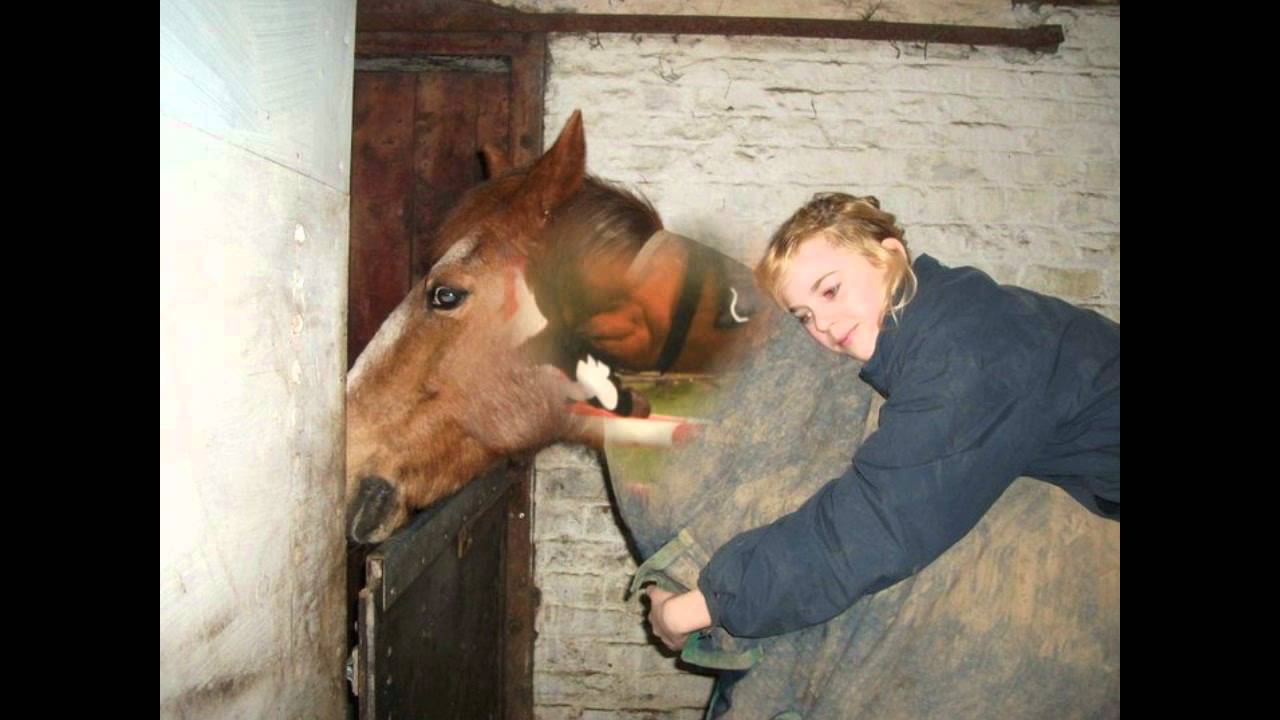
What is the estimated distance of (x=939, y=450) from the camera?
3.03 ft

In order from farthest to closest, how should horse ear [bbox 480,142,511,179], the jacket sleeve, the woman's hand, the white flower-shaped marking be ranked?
1. horse ear [bbox 480,142,511,179]
2. the white flower-shaped marking
3. the woman's hand
4. the jacket sleeve

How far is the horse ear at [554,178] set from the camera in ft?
4.90

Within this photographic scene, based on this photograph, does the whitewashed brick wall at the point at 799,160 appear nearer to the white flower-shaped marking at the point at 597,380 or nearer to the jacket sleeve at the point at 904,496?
the white flower-shaped marking at the point at 597,380

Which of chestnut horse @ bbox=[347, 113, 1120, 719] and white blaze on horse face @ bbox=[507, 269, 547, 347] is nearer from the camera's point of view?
chestnut horse @ bbox=[347, 113, 1120, 719]

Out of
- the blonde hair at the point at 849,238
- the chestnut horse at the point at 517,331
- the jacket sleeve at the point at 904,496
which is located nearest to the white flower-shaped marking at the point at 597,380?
the chestnut horse at the point at 517,331

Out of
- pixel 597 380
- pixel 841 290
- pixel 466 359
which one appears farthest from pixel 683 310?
pixel 466 359

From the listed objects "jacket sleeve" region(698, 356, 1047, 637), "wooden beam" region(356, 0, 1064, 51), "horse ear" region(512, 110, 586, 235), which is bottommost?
"jacket sleeve" region(698, 356, 1047, 637)

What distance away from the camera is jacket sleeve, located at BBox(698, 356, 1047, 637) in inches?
36.3

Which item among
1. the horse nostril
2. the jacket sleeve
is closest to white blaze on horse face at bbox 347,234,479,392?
Result: the horse nostril

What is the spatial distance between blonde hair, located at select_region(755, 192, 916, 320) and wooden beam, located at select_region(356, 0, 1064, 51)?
4.46 feet

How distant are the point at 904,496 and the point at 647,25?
1942 millimetres

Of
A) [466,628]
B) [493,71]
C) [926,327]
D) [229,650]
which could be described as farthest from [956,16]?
[229,650]

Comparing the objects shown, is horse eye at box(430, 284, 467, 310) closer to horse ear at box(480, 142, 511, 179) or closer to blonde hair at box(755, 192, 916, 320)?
horse ear at box(480, 142, 511, 179)
